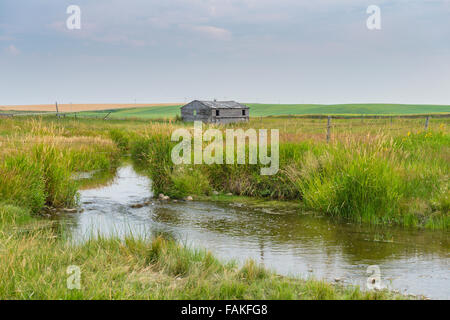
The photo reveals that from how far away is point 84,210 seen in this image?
1212 centimetres

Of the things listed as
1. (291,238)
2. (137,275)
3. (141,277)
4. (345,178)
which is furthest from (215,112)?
(141,277)

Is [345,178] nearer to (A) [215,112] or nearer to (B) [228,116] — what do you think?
(A) [215,112]

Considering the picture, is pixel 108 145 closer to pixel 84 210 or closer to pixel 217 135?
pixel 217 135

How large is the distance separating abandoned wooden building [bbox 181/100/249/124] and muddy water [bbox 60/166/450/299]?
4451cm

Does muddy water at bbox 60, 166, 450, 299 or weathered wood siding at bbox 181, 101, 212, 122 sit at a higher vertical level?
weathered wood siding at bbox 181, 101, 212, 122

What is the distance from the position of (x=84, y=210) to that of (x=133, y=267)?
21.0 ft

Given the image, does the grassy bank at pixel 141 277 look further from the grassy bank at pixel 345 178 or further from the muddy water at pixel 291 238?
the grassy bank at pixel 345 178

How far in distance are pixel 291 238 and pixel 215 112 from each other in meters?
49.3

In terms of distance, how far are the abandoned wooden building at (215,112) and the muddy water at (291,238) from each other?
44.5m

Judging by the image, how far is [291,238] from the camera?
9531 millimetres

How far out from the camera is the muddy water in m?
7.17

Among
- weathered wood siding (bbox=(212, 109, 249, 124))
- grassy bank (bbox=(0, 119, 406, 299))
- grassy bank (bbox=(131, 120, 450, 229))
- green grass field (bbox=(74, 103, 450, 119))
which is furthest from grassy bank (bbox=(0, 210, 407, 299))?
green grass field (bbox=(74, 103, 450, 119))

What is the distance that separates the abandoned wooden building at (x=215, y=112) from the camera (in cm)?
5784

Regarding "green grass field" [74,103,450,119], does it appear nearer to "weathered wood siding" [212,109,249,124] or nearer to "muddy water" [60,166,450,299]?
"weathered wood siding" [212,109,249,124]
